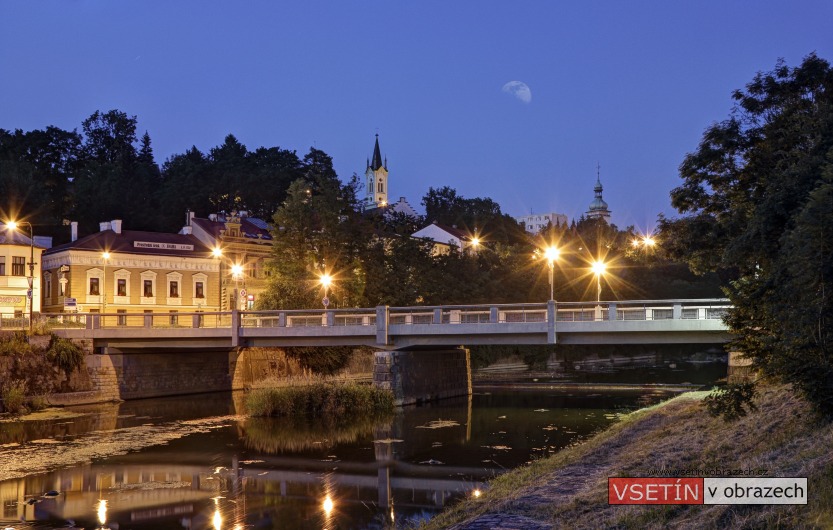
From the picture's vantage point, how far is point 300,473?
2577cm

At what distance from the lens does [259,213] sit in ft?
338

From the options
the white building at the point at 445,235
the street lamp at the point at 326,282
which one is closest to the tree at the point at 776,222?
the street lamp at the point at 326,282

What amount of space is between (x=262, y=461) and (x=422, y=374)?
63.1 feet

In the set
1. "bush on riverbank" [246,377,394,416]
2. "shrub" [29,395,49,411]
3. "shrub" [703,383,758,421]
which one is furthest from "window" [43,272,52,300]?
"shrub" [703,383,758,421]

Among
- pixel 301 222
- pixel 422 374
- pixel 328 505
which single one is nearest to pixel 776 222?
pixel 328 505

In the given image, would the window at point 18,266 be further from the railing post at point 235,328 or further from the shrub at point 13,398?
the railing post at point 235,328

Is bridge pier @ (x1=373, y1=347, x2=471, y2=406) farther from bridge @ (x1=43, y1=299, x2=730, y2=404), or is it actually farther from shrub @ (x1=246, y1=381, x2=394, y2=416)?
shrub @ (x1=246, y1=381, x2=394, y2=416)

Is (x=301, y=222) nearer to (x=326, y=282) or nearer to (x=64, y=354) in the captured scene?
(x=326, y=282)

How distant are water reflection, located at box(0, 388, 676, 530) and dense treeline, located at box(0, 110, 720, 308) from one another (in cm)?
2253

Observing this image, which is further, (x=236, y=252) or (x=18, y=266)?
(x=236, y=252)

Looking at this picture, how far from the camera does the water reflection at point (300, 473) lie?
19812 mm

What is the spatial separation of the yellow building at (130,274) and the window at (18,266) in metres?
2.59

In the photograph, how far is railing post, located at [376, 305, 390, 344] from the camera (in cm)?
4209

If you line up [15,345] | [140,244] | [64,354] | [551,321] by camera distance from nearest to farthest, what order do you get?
[551,321]
[15,345]
[64,354]
[140,244]
